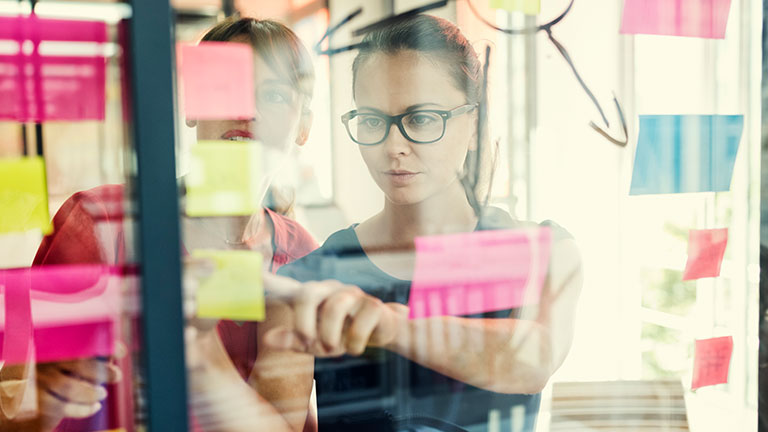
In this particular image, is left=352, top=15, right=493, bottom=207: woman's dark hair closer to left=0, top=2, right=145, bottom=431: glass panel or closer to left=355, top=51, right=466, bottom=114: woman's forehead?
left=355, top=51, right=466, bottom=114: woman's forehead

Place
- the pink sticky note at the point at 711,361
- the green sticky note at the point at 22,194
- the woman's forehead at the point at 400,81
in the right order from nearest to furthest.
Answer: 1. the green sticky note at the point at 22,194
2. the woman's forehead at the point at 400,81
3. the pink sticky note at the point at 711,361

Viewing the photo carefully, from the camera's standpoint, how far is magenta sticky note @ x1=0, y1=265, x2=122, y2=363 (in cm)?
90

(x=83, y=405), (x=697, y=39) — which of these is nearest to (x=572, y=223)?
(x=697, y=39)

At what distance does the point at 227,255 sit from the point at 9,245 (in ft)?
1.01

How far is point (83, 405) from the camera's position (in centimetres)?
96

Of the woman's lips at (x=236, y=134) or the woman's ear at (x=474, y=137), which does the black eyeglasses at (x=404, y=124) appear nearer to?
the woman's ear at (x=474, y=137)

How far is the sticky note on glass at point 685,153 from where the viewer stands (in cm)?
126

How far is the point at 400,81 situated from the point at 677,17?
63 centimetres

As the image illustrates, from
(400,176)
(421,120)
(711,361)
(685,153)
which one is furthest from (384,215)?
(711,361)

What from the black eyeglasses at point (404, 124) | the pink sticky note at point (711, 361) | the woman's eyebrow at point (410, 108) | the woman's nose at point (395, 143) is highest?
the woman's eyebrow at point (410, 108)

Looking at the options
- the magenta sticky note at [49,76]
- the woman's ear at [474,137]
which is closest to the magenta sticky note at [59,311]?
the magenta sticky note at [49,76]

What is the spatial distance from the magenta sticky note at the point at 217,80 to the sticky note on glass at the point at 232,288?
0.22 metres

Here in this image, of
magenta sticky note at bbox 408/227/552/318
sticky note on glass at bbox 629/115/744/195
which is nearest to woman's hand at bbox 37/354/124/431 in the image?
magenta sticky note at bbox 408/227/552/318

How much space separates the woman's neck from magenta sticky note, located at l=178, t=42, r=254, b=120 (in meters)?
0.30
